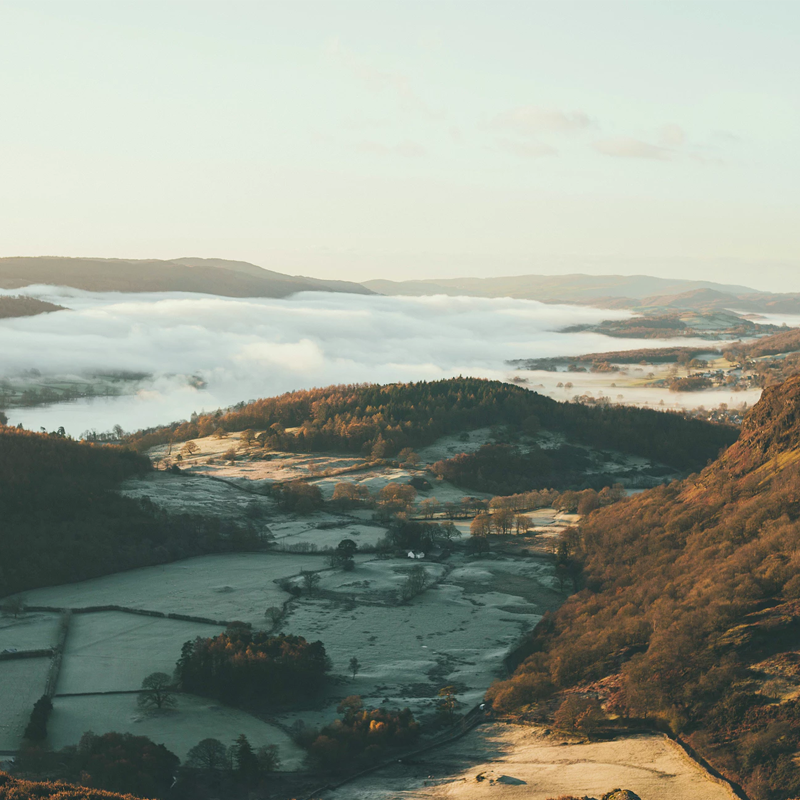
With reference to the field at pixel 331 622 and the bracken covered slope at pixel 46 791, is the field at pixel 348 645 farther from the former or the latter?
the bracken covered slope at pixel 46 791

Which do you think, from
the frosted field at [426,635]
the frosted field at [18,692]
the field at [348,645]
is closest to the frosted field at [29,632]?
the field at [348,645]

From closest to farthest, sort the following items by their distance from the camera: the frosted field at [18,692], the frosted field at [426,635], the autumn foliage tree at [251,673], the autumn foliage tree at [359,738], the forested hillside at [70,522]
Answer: the autumn foliage tree at [359,738] → the frosted field at [18,692] → the autumn foliage tree at [251,673] → the frosted field at [426,635] → the forested hillside at [70,522]

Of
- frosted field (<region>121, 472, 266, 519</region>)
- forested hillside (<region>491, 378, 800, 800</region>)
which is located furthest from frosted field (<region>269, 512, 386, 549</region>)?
forested hillside (<region>491, 378, 800, 800</region>)

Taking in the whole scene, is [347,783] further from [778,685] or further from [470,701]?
[778,685]

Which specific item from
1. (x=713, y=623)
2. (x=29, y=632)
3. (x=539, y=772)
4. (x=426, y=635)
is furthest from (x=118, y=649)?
(x=713, y=623)

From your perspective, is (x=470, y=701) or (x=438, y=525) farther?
(x=438, y=525)

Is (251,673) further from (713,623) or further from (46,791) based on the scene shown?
(713,623)

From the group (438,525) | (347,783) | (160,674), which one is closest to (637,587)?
(347,783)
